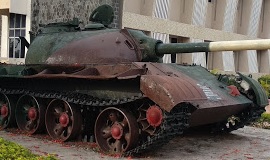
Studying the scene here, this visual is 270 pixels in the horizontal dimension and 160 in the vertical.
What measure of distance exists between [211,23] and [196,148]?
70.6 feet

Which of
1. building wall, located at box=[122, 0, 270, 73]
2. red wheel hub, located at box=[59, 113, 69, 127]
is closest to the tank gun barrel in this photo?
red wheel hub, located at box=[59, 113, 69, 127]

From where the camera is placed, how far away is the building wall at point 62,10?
2045cm

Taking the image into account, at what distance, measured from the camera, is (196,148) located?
A: 346 inches

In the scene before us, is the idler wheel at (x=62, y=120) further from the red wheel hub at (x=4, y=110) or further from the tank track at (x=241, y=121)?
the tank track at (x=241, y=121)

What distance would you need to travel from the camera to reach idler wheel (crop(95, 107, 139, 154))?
7543 millimetres

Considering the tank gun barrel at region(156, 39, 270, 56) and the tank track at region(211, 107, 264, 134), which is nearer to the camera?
the tank gun barrel at region(156, 39, 270, 56)

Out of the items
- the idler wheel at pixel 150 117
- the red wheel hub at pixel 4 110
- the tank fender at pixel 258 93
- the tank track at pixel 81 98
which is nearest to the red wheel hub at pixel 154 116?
the idler wheel at pixel 150 117

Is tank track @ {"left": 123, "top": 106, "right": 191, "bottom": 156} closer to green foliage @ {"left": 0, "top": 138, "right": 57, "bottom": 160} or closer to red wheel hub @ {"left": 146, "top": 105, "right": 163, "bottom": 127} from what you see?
red wheel hub @ {"left": 146, "top": 105, "right": 163, "bottom": 127}

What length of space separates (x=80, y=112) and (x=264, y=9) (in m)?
28.0

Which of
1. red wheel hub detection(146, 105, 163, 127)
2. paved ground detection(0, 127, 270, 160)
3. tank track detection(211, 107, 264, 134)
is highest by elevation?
red wheel hub detection(146, 105, 163, 127)

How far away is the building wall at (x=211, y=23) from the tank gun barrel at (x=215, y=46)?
40.8 feet

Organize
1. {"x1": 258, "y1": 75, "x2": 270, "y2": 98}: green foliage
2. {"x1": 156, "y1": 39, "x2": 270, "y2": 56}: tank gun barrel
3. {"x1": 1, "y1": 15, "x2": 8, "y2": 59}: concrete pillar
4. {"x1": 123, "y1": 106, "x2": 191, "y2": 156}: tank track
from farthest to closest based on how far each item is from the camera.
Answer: {"x1": 1, "y1": 15, "x2": 8, "y2": 59}: concrete pillar, {"x1": 258, "y1": 75, "x2": 270, "y2": 98}: green foliage, {"x1": 156, "y1": 39, "x2": 270, "y2": 56}: tank gun barrel, {"x1": 123, "y1": 106, "x2": 191, "y2": 156}: tank track

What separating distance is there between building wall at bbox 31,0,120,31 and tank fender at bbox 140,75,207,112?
527 inches

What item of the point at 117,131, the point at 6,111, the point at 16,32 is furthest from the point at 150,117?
the point at 16,32
